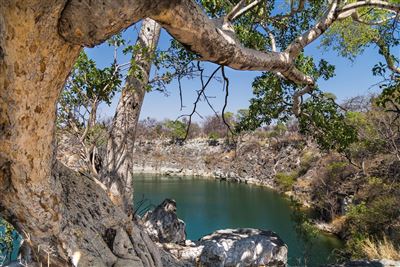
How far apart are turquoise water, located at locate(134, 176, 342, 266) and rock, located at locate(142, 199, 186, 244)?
3.12 metres

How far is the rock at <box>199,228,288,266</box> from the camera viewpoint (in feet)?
25.2

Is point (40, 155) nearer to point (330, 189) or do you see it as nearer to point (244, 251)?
point (244, 251)

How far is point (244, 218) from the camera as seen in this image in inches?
770

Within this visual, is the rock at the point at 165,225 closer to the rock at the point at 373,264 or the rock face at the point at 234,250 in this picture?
the rock face at the point at 234,250

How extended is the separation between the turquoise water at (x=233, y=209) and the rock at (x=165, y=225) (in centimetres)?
312

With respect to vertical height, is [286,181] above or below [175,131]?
below

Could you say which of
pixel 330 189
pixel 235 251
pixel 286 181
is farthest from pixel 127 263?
pixel 286 181

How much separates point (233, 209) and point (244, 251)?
14186 mm

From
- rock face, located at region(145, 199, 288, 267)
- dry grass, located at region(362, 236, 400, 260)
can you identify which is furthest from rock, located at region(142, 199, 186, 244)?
dry grass, located at region(362, 236, 400, 260)

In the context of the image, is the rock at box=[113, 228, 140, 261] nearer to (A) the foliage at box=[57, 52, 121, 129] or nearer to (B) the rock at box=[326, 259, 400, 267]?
(A) the foliage at box=[57, 52, 121, 129]

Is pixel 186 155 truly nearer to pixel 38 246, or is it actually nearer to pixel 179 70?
pixel 179 70

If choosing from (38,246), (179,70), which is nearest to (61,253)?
(38,246)

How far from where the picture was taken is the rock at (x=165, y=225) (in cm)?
945

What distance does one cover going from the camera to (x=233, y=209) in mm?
21938
